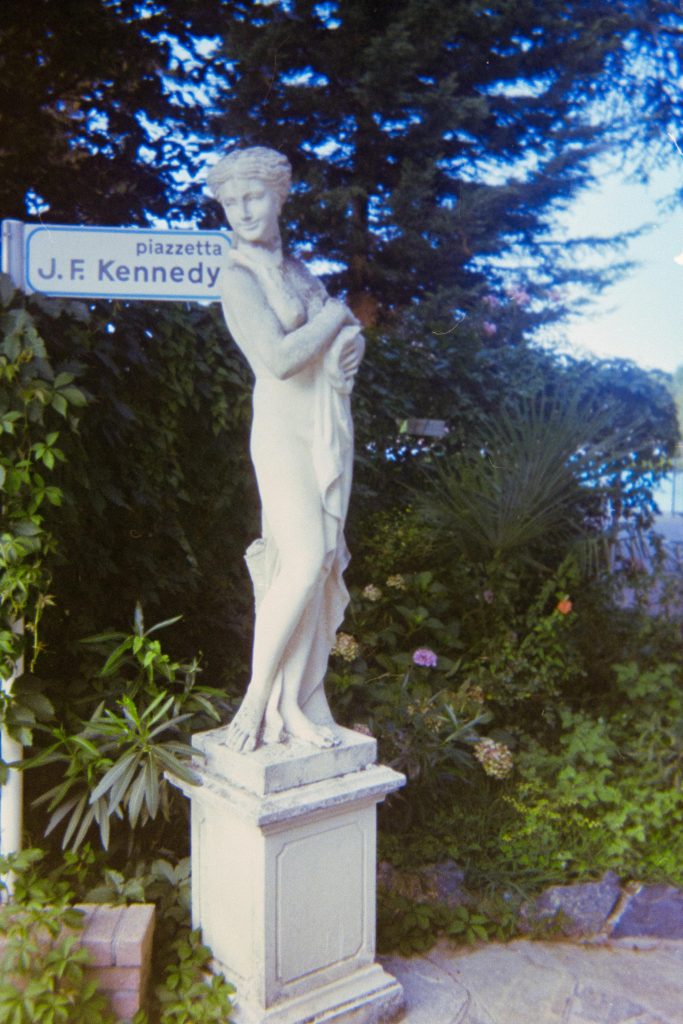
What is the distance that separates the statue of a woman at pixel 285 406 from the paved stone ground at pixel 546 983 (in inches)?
37.0

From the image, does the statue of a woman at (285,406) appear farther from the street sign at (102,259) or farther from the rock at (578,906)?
the rock at (578,906)

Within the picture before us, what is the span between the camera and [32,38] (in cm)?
470

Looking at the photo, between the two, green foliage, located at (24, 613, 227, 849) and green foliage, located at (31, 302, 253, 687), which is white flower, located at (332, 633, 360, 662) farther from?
green foliage, located at (24, 613, 227, 849)

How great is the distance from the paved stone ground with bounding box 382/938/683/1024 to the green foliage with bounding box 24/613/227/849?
99 centimetres

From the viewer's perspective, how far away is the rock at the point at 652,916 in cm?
279

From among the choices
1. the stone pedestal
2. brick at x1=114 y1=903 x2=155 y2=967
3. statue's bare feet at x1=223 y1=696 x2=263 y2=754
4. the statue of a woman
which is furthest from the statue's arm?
brick at x1=114 y1=903 x2=155 y2=967

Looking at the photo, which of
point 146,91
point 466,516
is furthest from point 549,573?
point 146,91

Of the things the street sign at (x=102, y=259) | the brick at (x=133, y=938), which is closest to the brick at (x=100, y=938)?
the brick at (x=133, y=938)

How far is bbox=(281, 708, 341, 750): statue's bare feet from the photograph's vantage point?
2.11 m

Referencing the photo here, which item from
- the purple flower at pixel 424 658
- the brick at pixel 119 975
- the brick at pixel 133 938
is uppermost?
the purple flower at pixel 424 658

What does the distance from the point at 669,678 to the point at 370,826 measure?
193 centimetres

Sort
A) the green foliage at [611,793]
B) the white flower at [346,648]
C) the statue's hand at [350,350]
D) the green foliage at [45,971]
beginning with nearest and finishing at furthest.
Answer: the green foliage at [45,971], the statue's hand at [350,350], the green foliage at [611,793], the white flower at [346,648]

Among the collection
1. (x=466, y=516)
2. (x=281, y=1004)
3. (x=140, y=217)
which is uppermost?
(x=140, y=217)

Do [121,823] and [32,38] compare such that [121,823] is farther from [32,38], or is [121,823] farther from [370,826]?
[32,38]
